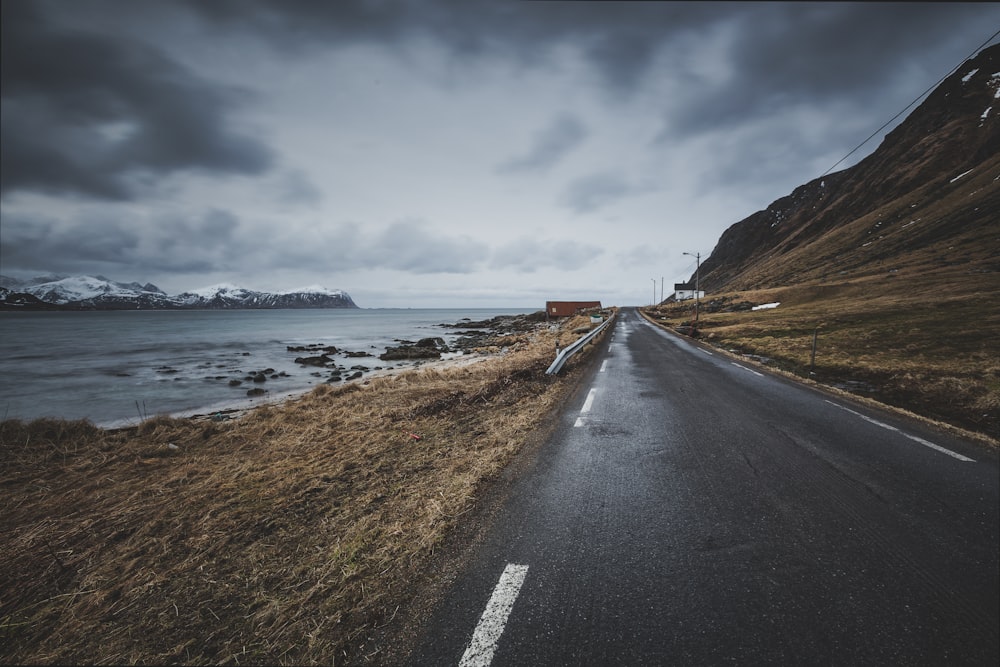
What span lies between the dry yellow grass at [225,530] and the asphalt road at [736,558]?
Answer: 2.45ft

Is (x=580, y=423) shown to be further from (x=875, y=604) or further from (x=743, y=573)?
(x=875, y=604)

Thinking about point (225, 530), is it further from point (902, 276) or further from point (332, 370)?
point (902, 276)

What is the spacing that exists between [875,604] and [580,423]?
14.5ft

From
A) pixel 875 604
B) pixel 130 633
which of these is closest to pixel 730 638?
pixel 875 604

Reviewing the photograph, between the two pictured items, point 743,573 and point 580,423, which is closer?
point 743,573

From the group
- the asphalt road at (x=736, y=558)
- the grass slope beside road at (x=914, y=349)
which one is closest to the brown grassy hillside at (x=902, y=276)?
the grass slope beside road at (x=914, y=349)

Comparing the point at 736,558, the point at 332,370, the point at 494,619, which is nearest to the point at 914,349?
the point at 736,558

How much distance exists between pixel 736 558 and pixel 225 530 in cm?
460

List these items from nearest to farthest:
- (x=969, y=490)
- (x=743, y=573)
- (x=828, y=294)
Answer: (x=743, y=573) < (x=969, y=490) < (x=828, y=294)

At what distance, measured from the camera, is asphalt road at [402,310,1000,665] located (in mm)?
2262

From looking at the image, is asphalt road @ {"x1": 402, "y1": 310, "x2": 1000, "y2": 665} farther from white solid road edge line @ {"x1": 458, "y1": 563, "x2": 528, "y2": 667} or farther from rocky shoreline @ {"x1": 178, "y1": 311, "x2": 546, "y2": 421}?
rocky shoreline @ {"x1": 178, "y1": 311, "x2": 546, "y2": 421}

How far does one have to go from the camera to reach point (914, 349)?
14.7 metres

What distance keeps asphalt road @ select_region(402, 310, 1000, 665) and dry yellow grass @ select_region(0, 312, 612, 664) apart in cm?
75

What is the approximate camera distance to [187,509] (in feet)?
12.8
